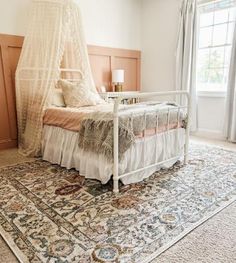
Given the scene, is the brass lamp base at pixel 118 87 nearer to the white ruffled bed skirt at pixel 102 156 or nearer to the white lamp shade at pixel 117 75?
the white lamp shade at pixel 117 75

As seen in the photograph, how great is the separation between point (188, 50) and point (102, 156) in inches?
122

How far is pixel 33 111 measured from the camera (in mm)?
3238

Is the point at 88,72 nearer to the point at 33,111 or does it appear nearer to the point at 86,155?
the point at 33,111

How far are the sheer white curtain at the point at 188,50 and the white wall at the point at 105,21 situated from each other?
1115 millimetres

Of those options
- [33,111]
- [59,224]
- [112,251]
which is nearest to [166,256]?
[112,251]

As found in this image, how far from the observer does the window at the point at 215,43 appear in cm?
400

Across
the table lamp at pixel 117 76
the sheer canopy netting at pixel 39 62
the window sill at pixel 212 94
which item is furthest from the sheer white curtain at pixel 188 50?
the sheer canopy netting at pixel 39 62

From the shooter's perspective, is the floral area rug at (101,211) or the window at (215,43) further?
the window at (215,43)

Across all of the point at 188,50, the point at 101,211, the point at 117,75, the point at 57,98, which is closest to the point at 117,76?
the point at 117,75

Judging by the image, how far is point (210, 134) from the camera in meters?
4.41

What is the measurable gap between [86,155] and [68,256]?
1.18 m

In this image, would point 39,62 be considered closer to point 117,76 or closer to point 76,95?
point 76,95

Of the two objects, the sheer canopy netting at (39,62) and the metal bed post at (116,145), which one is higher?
the sheer canopy netting at (39,62)

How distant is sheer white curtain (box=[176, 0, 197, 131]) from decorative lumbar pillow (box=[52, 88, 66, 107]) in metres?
2.39
